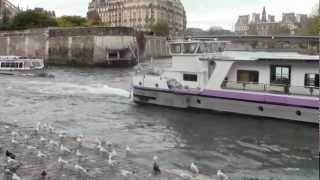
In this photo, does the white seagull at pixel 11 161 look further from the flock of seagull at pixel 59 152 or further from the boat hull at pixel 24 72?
the boat hull at pixel 24 72

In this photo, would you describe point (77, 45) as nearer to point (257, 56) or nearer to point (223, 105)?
point (223, 105)

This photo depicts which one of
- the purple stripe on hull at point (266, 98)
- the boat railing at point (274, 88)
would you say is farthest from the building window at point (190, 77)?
the boat railing at point (274, 88)

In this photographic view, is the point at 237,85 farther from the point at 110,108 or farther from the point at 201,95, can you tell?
the point at 110,108

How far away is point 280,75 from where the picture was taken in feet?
98.1

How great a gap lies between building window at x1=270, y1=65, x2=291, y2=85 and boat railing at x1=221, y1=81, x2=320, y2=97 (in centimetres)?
50

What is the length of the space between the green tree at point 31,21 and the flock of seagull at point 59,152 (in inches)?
3120

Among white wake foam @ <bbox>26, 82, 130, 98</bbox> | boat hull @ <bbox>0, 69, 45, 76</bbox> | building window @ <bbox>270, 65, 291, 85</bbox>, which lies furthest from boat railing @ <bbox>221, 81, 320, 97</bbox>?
boat hull @ <bbox>0, 69, 45, 76</bbox>

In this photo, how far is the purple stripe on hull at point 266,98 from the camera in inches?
1080

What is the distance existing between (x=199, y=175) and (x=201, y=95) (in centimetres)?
1409

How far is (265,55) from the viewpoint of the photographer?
30828 mm

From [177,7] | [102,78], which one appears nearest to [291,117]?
[102,78]

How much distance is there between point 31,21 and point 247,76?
77206 millimetres

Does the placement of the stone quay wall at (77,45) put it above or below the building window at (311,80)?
above

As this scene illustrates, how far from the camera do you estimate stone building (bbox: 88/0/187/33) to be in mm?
173250
